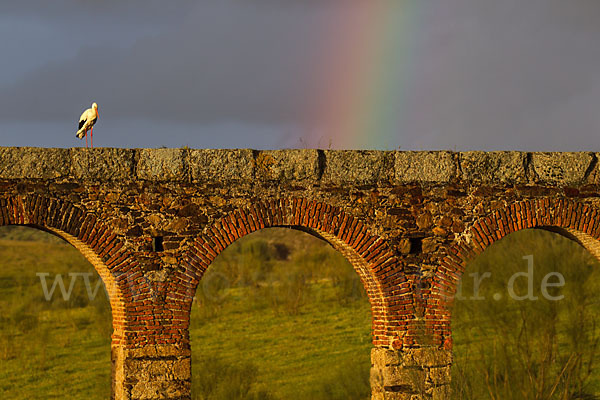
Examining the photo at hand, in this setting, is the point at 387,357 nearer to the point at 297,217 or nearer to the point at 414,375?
the point at 414,375

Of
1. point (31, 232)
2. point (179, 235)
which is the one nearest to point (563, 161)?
point (179, 235)

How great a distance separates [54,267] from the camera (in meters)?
31.8

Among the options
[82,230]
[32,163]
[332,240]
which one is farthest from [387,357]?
[32,163]

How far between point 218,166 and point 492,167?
3376 millimetres

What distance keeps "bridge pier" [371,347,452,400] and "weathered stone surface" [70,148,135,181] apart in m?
3.70

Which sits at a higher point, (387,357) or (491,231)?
(491,231)

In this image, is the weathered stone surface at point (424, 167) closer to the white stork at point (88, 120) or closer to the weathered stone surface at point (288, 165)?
the weathered stone surface at point (288, 165)

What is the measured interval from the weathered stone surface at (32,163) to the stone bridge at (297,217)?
11 mm

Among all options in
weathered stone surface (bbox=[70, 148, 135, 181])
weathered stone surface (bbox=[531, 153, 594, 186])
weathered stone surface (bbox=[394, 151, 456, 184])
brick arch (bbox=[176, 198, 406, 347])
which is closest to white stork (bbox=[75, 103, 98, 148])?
weathered stone surface (bbox=[70, 148, 135, 181])

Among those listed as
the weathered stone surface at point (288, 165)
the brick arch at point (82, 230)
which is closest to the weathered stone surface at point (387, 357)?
the weathered stone surface at point (288, 165)

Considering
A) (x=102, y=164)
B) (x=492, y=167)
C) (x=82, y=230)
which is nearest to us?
(x=82, y=230)

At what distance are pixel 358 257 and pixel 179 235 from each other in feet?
7.00

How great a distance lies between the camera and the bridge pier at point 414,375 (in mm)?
9555

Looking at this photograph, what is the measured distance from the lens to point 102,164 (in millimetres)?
9000
